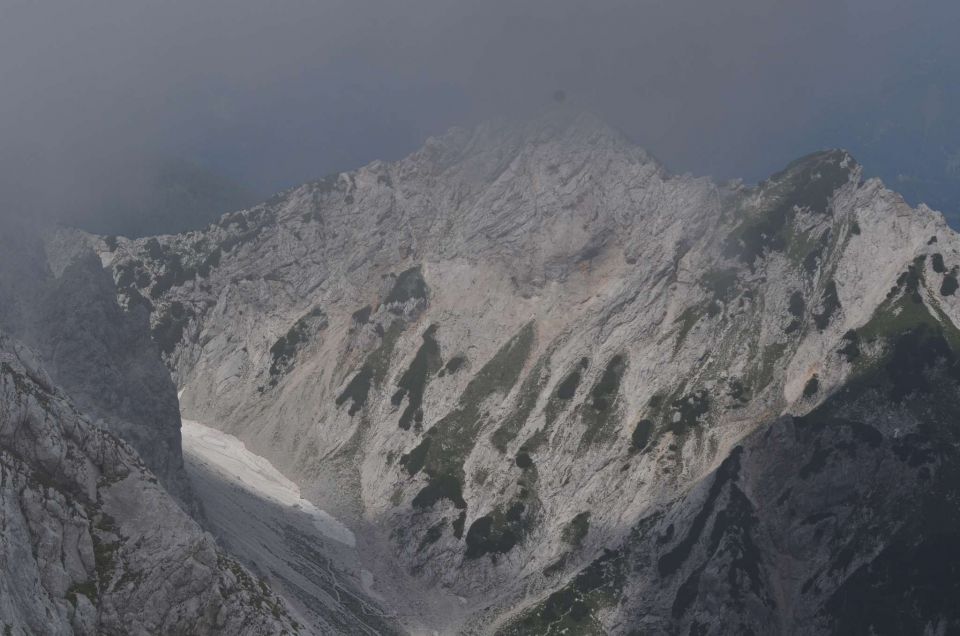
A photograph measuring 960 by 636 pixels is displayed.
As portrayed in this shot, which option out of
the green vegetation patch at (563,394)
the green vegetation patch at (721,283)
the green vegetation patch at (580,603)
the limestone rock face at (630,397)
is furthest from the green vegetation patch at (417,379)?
the green vegetation patch at (721,283)

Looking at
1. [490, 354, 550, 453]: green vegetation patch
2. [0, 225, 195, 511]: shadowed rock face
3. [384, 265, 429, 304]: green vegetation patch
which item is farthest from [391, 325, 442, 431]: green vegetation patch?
[0, 225, 195, 511]: shadowed rock face

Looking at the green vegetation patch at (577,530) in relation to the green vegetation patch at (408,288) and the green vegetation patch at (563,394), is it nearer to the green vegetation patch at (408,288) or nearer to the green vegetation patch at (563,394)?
the green vegetation patch at (563,394)

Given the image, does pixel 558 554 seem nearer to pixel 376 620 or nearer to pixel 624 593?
pixel 624 593

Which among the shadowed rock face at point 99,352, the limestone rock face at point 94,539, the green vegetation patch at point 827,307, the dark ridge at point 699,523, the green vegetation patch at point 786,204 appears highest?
the green vegetation patch at point 786,204

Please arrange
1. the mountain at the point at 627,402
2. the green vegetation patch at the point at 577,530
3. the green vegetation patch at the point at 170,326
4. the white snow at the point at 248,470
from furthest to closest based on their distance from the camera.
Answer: the green vegetation patch at the point at 170,326, the white snow at the point at 248,470, the green vegetation patch at the point at 577,530, the mountain at the point at 627,402

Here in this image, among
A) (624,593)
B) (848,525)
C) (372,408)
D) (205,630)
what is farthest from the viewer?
(372,408)

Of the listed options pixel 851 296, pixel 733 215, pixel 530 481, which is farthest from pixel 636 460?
pixel 733 215
